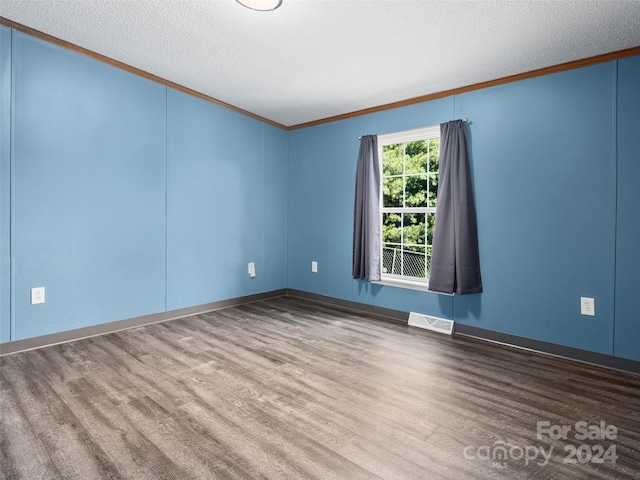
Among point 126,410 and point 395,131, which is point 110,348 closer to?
point 126,410

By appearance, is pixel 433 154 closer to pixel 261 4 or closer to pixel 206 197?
pixel 261 4

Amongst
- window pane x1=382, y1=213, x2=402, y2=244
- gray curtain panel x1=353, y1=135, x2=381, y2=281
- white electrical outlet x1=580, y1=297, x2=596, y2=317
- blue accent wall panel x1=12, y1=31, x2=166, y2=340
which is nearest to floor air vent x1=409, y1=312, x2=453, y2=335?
gray curtain panel x1=353, y1=135, x2=381, y2=281

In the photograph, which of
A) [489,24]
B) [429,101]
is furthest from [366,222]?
[489,24]

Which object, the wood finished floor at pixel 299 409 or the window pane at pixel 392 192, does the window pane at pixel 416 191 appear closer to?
the window pane at pixel 392 192

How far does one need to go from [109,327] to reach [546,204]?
3999mm

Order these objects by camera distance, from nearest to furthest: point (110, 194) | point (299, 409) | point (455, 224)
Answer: point (299, 409), point (110, 194), point (455, 224)

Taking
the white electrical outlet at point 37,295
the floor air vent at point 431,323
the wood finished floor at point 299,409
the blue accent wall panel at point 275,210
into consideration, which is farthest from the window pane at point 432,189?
the white electrical outlet at point 37,295

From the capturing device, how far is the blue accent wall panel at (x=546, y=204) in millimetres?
2688

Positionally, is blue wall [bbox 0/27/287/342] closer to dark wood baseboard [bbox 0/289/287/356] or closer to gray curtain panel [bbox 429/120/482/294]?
dark wood baseboard [bbox 0/289/287/356]

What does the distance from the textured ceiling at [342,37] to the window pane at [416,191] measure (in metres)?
0.89

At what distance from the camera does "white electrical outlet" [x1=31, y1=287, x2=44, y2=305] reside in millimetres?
2762

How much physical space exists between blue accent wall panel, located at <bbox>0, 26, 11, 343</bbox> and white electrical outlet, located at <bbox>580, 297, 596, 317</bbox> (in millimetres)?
Answer: 4433

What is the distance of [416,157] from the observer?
12.6 feet

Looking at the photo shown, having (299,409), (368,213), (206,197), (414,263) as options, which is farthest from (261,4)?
(414,263)
